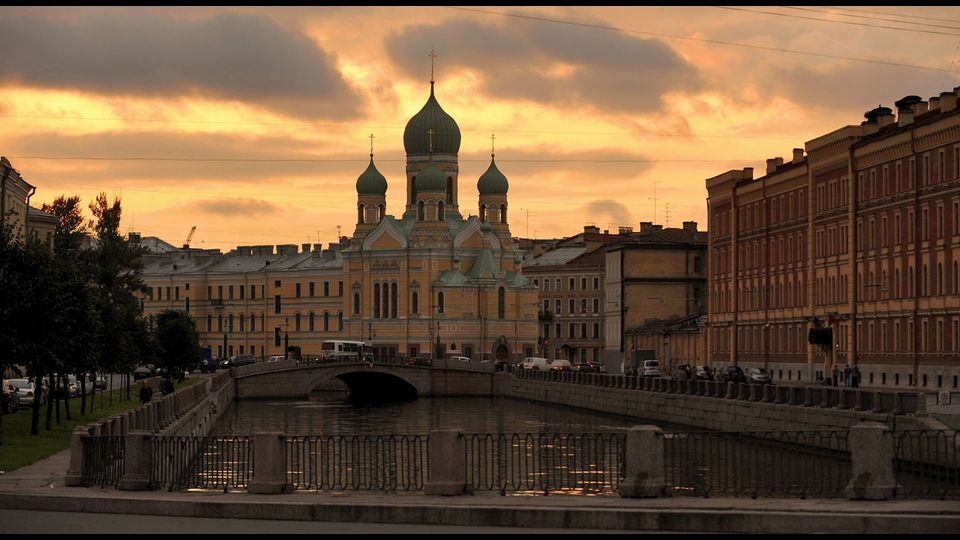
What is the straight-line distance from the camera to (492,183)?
177 meters

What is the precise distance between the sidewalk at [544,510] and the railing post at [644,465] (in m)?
0.31

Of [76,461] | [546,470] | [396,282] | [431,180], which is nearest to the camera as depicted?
[546,470]

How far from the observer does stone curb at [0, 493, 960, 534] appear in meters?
23.7

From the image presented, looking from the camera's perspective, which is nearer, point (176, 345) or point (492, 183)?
point (176, 345)

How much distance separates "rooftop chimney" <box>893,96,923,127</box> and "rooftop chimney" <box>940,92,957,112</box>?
3724 millimetres

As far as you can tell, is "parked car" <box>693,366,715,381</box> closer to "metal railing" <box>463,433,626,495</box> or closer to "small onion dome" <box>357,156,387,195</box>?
"metal railing" <box>463,433,626,495</box>

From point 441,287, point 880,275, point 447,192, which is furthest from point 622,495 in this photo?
point 447,192

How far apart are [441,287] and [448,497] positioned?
134 metres

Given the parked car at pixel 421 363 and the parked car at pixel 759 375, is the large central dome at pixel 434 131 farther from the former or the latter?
the parked car at pixel 759 375

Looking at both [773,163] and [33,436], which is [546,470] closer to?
[33,436]

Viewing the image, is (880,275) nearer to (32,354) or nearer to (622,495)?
(32,354)

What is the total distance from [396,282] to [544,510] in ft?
458

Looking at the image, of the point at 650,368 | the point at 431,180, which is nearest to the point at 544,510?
the point at 650,368

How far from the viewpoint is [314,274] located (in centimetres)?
17650
